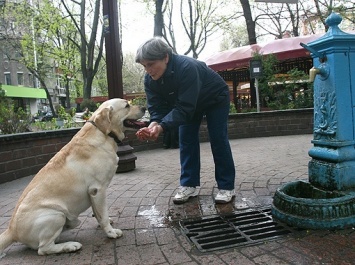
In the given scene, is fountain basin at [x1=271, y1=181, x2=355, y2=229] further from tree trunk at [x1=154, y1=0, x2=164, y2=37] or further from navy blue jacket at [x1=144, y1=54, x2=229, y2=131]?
tree trunk at [x1=154, y1=0, x2=164, y2=37]

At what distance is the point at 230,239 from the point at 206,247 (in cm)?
25

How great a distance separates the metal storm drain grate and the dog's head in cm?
113

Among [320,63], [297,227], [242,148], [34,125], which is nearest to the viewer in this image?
[297,227]

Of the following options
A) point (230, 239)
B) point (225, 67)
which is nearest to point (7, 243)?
point (230, 239)

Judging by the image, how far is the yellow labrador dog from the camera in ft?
8.64

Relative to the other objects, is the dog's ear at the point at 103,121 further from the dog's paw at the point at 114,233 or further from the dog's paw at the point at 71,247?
the dog's paw at the point at 71,247

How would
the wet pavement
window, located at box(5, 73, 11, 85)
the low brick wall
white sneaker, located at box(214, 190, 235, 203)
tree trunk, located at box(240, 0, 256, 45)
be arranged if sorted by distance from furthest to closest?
window, located at box(5, 73, 11, 85) → tree trunk, located at box(240, 0, 256, 45) → the low brick wall → white sneaker, located at box(214, 190, 235, 203) → the wet pavement

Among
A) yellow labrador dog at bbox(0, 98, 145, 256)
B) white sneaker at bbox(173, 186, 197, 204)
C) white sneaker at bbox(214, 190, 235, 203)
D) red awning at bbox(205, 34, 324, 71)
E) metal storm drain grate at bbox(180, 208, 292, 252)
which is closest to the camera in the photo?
yellow labrador dog at bbox(0, 98, 145, 256)

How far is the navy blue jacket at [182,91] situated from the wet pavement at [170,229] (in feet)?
3.44

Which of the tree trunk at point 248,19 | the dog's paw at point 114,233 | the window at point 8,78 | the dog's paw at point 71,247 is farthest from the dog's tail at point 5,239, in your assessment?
the window at point 8,78

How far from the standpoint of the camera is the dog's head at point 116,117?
9.91 feet

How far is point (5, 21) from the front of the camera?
26234mm

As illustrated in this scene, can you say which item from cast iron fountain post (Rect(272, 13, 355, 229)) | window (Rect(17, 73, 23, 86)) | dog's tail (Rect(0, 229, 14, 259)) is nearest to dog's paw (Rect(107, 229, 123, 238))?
dog's tail (Rect(0, 229, 14, 259))

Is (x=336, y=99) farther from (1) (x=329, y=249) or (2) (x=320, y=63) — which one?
(1) (x=329, y=249)
